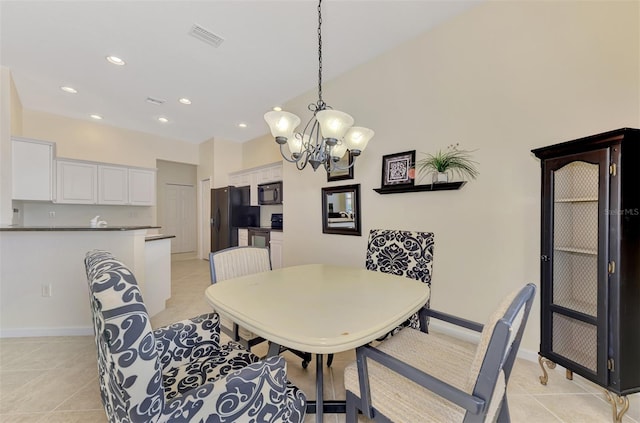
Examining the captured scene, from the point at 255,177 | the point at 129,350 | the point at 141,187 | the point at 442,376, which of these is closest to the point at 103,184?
the point at 141,187

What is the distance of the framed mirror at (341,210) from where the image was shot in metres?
3.13

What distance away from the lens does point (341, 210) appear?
3.30 meters

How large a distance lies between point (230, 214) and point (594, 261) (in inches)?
208

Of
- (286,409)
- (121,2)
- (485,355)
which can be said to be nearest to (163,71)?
(121,2)

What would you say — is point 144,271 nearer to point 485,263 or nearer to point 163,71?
point 163,71

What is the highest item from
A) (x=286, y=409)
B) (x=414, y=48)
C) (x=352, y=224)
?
(x=414, y=48)

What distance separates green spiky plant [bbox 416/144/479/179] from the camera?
2.28 meters

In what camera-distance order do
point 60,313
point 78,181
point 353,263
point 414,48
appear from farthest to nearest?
point 78,181
point 353,263
point 414,48
point 60,313

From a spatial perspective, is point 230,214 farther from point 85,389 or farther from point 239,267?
point 85,389

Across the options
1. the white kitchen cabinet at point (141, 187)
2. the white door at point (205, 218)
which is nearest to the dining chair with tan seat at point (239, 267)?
the white kitchen cabinet at point (141, 187)

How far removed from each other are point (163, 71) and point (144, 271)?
8.15 ft

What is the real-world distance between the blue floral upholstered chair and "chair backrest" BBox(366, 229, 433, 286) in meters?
1.18

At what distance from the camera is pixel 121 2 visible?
217 centimetres

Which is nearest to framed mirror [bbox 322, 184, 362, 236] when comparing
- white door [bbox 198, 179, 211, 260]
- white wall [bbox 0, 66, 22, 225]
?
white wall [bbox 0, 66, 22, 225]
